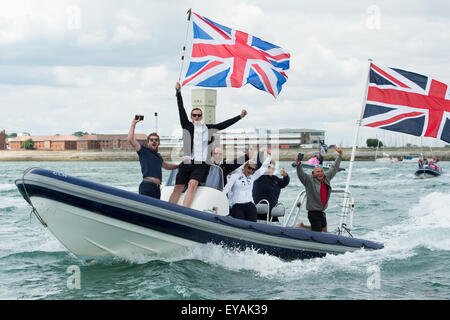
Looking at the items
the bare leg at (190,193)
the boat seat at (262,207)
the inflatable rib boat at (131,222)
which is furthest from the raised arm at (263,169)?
the bare leg at (190,193)

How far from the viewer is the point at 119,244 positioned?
321 inches

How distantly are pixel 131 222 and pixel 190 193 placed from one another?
1139mm

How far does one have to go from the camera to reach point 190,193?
340 inches

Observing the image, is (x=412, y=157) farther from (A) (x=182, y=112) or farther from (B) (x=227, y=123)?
(A) (x=182, y=112)

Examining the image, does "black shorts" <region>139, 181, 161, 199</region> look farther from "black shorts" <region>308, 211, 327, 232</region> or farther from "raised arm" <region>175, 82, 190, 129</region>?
"black shorts" <region>308, 211, 327, 232</region>

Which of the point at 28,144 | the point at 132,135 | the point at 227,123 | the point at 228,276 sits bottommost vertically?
the point at 228,276

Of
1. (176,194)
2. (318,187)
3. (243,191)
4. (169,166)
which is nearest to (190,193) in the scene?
(176,194)

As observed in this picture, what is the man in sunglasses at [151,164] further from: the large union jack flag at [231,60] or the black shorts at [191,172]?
the large union jack flag at [231,60]

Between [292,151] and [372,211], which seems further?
[292,151]

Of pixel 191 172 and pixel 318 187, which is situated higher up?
pixel 191 172

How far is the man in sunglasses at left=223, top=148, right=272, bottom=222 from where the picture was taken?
893 centimetres
